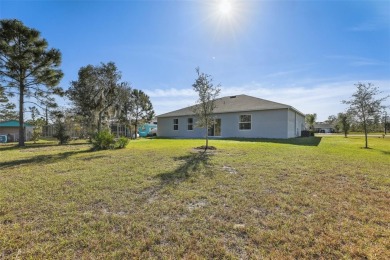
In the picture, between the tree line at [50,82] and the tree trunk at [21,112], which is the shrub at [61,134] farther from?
the tree trunk at [21,112]

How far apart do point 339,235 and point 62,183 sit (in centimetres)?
543

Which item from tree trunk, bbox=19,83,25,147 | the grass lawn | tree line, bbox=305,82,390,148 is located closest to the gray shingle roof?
tree line, bbox=305,82,390,148

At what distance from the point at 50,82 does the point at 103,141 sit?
994 centimetres

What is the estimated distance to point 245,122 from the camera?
18.6 m

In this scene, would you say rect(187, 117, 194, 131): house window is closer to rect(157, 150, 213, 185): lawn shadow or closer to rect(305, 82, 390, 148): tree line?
rect(305, 82, 390, 148): tree line

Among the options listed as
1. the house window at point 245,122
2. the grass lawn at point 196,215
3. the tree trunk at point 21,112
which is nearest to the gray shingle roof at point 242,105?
the house window at point 245,122

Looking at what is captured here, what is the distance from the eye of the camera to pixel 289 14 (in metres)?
A: 9.38

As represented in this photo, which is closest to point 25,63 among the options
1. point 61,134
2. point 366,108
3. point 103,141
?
point 61,134

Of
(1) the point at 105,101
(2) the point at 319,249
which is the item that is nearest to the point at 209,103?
(2) the point at 319,249

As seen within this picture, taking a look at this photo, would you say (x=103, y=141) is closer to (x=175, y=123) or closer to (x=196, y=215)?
(x=196, y=215)

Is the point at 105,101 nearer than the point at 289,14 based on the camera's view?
No

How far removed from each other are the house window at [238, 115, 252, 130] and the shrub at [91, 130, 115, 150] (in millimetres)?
11564

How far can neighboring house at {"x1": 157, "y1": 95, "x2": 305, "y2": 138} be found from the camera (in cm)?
1675

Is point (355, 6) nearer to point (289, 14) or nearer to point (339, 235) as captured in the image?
point (289, 14)
